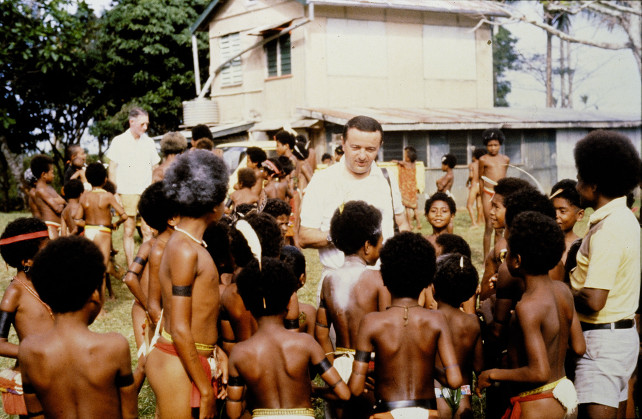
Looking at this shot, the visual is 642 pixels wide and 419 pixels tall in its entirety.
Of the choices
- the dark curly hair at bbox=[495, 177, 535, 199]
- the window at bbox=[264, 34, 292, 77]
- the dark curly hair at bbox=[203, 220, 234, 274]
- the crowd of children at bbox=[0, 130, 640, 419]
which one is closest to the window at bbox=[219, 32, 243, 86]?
the window at bbox=[264, 34, 292, 77]

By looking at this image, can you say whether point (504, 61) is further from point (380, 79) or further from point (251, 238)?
point (251, 238)

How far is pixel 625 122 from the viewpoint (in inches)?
992

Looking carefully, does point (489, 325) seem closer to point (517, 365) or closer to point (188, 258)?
point (517, 365)

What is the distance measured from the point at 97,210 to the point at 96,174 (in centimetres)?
48

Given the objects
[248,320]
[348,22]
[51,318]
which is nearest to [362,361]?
[248,320]

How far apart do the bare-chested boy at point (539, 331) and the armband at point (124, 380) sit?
190 cm

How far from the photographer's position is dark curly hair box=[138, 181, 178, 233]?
4.57 metres

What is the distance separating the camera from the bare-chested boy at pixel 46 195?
933 centimetres

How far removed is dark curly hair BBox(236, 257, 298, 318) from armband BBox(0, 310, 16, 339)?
1522mm

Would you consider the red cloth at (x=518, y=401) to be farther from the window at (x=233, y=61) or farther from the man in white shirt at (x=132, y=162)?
the window at (x=233, y=61)

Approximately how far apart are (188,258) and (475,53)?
2209 centimetres

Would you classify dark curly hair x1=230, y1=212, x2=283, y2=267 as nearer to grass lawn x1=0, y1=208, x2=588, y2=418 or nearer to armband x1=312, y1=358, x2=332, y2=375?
armband x1=312, y1=358, x2=332, y2=375

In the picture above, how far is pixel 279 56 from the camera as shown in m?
22.0

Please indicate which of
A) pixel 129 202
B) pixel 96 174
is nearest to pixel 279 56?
pixel 129 202
